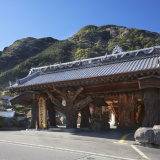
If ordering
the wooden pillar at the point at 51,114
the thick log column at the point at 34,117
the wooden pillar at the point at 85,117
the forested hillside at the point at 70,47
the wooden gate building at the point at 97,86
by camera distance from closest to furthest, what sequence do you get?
the wooden gate building at the point at 97,86 → the thick log column at the point at 34,117 → the wooden pillar at the point at 85,117 → the wooden pillar at the point at 51,114 → the forested hillside at the point at 70,47

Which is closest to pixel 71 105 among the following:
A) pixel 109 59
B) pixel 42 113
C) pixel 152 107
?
pixel 42 113

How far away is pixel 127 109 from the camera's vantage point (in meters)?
15.5

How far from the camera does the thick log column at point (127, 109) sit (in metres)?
15.4

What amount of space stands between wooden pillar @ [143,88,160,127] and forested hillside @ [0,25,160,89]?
176ft

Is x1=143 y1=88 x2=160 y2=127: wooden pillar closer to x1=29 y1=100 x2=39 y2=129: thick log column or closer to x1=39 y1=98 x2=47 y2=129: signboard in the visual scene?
x1=39 y1=98 x2=47 y2=129: signboard

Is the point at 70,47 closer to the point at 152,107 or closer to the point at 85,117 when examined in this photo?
the point at 85,117

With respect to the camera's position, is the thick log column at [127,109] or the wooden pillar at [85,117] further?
the thick log column at [127,109]

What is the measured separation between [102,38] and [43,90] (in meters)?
71.9

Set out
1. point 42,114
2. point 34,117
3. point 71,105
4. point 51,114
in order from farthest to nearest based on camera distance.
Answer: point 51,114, point 34,117, point 42,114, point 71,105

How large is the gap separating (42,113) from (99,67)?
543cm

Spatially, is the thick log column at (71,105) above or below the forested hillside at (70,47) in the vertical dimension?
below

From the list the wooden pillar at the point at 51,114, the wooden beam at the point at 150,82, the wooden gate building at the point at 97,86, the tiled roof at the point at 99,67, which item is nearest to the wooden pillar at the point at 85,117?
the wooden gate building at the point at 97,86

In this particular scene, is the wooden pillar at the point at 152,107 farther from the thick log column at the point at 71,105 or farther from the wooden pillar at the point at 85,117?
the wooden pillar at the point at 85,117

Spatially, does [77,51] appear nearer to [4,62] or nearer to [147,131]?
[4,62]
